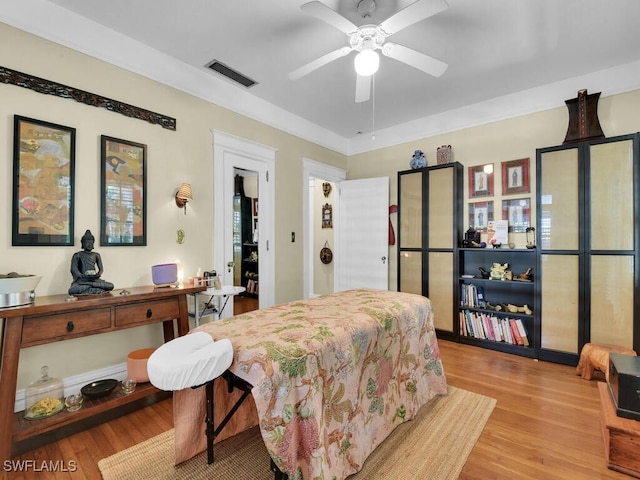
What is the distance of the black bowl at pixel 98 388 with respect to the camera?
1.97 metres

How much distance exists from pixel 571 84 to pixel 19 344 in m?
5.00

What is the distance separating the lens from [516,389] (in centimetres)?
249

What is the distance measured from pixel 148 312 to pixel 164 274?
36cm

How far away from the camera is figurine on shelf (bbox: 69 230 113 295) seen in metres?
2.02

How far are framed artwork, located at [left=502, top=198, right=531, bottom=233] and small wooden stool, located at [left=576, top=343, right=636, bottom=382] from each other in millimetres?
1289

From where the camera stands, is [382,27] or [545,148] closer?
[382,27]

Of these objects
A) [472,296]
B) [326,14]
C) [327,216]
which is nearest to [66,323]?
[326,14]

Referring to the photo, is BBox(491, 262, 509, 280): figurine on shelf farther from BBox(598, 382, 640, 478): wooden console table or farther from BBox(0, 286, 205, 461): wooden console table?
BBox(0, 286, 205, 461): wooden console table

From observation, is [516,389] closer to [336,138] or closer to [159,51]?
[336,138]

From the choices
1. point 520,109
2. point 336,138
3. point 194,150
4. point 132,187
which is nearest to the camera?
point 132,187

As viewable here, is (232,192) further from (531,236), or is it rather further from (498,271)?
(531,236)

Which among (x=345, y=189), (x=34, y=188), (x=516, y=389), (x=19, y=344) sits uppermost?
(x=345, y=189)

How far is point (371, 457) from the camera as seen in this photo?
1.67m

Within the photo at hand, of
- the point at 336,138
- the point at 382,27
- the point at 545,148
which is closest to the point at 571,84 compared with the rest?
the point at 545,148
